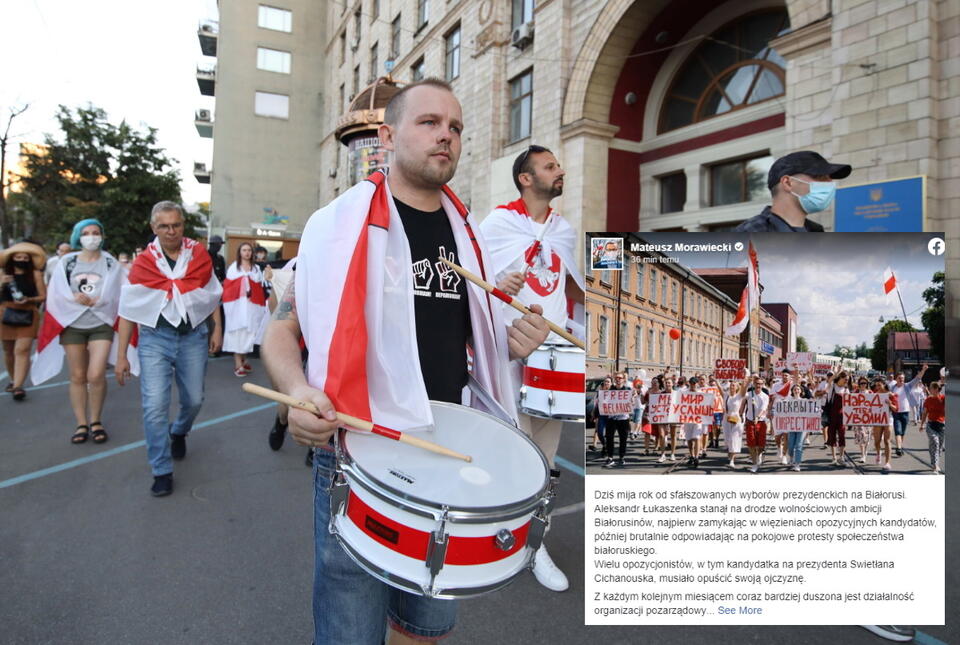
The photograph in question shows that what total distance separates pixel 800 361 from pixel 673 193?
14.5 m

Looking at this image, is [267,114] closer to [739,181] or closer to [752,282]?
[739,181]

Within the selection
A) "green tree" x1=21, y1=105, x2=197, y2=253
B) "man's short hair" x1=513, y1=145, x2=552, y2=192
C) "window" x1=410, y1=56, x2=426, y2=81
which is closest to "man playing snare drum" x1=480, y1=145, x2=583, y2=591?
"man's short hair" x1=513, y1=145, x2=552, y2=192

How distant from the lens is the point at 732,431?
1.86 m

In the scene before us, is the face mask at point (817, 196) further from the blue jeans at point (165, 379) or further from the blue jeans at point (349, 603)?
the blue jeans at point (165, 379)

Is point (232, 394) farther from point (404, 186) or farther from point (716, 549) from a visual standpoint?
point (716, 549)

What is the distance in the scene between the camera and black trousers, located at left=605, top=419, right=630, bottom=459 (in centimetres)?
188

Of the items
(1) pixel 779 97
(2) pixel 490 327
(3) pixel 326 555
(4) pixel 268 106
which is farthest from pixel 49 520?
(4) pixel 268 106

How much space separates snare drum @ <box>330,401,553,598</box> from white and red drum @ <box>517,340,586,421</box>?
1455mm

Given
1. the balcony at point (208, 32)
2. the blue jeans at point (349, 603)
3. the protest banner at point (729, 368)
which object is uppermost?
the balcony at point (208, 32)

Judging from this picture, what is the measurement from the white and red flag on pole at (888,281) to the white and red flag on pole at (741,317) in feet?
1.24

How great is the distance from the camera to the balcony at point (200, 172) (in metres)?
54.9

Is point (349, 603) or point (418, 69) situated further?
point (418, 69)

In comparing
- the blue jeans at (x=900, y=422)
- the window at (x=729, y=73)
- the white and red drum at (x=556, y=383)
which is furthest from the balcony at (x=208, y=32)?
the blue jeans at (x=900, y=422)

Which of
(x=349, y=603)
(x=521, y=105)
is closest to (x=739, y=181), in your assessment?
(x=521, y=105)
